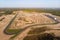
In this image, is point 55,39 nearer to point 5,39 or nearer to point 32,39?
point 32,39

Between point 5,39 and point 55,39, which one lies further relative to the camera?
point 5,39

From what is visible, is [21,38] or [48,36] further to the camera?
[21,38]

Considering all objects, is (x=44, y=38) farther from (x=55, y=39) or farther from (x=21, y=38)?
(x=21, y=38)

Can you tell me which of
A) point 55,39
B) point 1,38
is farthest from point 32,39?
point 1,38


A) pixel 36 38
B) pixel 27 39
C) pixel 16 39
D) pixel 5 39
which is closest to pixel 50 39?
pixel 36 38

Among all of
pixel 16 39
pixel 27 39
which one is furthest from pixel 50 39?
pixel 16 39

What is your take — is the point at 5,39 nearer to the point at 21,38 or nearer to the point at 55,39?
the point at 21,38

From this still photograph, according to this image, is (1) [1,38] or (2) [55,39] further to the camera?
(1) [1,38]
